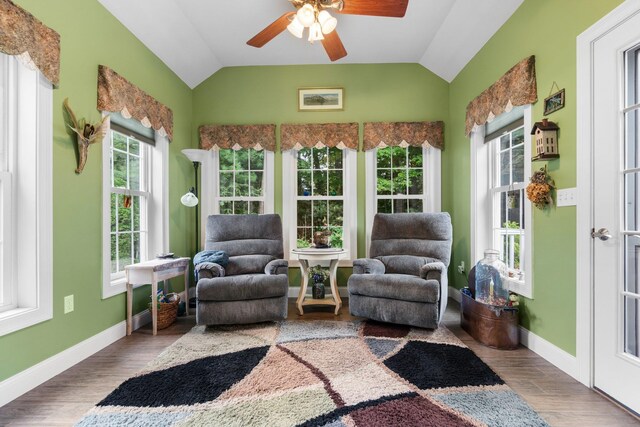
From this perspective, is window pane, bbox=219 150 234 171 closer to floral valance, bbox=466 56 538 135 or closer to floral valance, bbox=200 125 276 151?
floral valance, bbox=200 125 276 151

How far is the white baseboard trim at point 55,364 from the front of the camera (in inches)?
70.7

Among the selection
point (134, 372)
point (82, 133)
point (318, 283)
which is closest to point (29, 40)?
point (82, 133)

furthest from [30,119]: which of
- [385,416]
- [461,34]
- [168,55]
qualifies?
[461,34]

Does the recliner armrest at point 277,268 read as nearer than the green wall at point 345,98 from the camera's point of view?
Yes

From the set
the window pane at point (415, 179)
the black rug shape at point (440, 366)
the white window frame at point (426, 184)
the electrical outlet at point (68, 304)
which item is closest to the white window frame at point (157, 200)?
the electrical outlet at point (68, 304)

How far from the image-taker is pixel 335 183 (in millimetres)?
4238

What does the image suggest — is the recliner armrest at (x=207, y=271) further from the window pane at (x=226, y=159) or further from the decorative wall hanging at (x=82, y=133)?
the window pane at (x=226, y=159)

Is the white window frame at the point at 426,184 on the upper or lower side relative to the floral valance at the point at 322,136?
lower

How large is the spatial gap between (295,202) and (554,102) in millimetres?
2852

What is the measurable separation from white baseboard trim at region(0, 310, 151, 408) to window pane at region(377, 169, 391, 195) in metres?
3.13

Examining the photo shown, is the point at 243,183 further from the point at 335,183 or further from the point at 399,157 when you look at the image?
the point at 399,157

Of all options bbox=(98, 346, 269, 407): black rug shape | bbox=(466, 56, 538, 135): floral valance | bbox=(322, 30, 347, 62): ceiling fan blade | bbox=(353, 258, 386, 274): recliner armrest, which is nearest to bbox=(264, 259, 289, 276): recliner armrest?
bbox=(353, 258, 386, 274): recliner armrest

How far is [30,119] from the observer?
200 cm

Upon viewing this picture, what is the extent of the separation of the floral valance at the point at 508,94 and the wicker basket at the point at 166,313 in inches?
137
